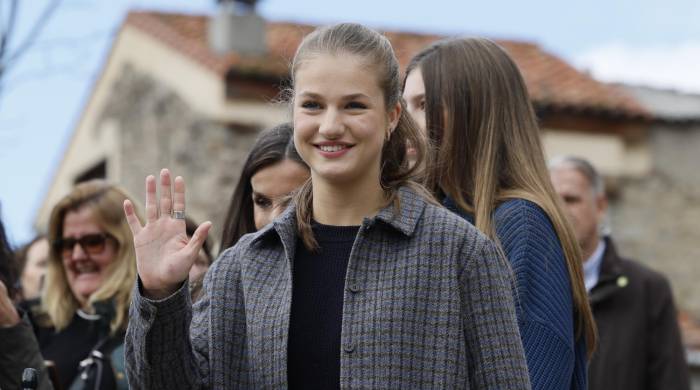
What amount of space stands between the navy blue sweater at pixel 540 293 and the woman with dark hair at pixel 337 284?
40 cm

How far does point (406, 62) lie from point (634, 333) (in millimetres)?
8540

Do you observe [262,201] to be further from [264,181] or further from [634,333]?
[634,333]

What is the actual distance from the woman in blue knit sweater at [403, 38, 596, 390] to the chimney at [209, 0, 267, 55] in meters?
10.4

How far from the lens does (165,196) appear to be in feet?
9.20

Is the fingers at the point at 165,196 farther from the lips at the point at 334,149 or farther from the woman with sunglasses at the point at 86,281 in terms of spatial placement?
the woman with sunglasses at the point at 86,281

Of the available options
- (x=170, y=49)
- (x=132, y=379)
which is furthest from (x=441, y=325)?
(x=170, y=49)

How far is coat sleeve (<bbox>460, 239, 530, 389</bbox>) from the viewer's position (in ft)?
9.02

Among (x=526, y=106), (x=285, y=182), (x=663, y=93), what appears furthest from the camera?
(x=663, y=93)

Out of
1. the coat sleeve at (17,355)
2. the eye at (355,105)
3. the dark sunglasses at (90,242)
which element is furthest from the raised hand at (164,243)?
the dark sunglasses at (90,242)

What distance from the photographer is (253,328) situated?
2811mm

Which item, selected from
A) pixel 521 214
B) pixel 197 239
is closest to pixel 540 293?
pixel 521 214

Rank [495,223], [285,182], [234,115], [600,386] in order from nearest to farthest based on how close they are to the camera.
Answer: [495,223] < [285,182] < [600,386] < [234,115]

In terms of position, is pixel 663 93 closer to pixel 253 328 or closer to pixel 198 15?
pixel 198 15

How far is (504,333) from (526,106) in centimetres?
103
